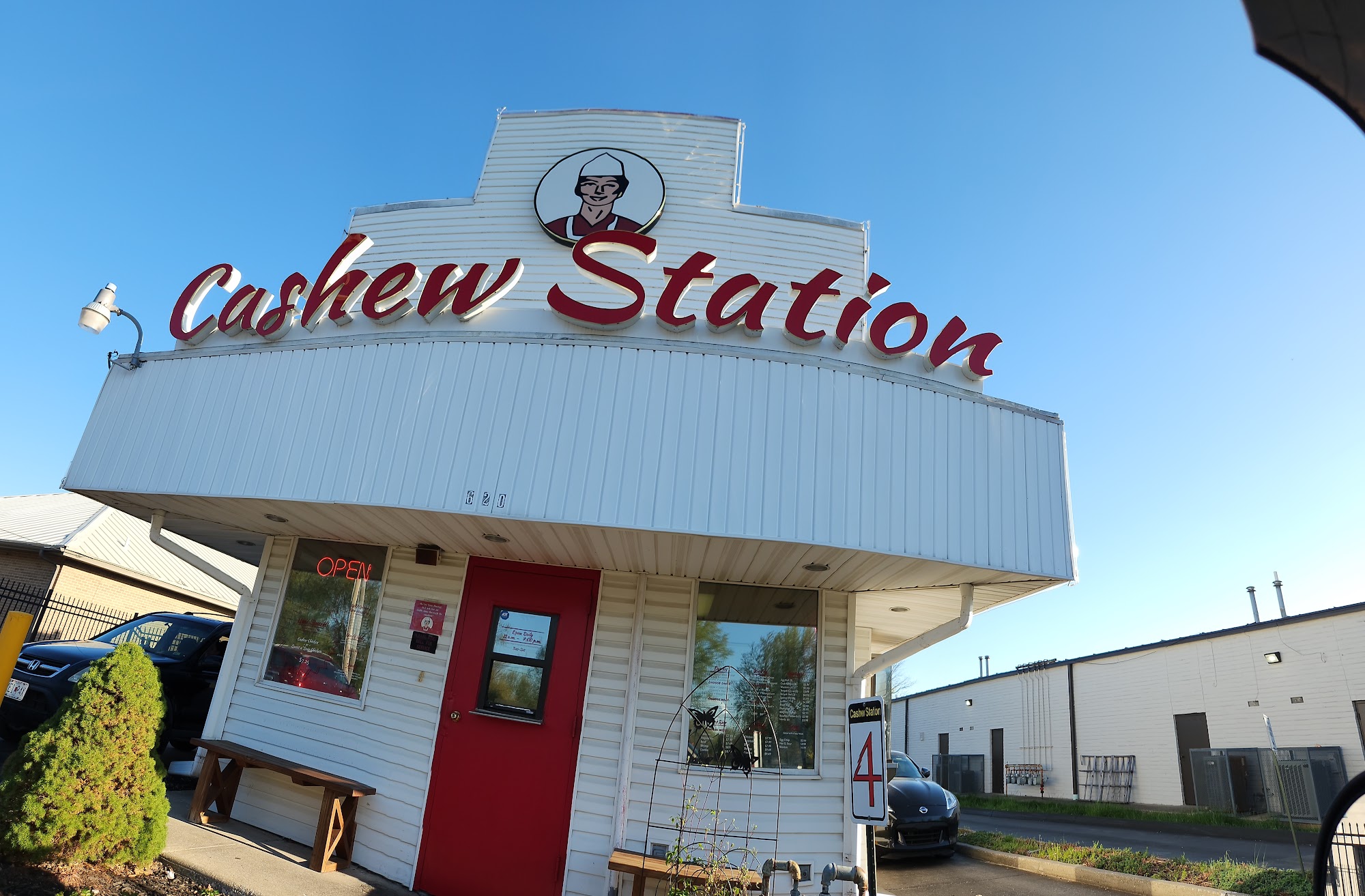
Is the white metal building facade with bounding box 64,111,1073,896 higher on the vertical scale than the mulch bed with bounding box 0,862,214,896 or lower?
higher

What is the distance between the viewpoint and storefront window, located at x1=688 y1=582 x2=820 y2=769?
21.6 ft

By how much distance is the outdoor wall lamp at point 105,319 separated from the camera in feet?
24.0

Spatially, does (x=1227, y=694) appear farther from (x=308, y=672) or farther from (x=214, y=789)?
(x=214, y=789)

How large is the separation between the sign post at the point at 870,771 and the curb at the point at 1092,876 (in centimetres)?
568

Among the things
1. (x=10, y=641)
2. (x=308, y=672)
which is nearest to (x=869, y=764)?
(x=10, y=641)

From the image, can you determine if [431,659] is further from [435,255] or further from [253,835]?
[435,255]

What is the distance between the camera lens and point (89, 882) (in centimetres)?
502

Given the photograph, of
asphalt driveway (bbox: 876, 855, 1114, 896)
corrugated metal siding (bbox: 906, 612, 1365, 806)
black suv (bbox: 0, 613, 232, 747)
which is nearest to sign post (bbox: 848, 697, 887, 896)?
asphalt driveway (bbox: 876, 855, 1114, 896)

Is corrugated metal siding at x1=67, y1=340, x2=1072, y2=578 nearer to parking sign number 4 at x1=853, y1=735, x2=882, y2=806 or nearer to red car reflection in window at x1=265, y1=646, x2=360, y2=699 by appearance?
parking sign number 4 at x1=853, y1=735, x2=882, y2=806

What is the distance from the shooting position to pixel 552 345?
19.6ft

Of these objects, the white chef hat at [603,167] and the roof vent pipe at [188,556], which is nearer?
the roof vent pipe at [188,556]

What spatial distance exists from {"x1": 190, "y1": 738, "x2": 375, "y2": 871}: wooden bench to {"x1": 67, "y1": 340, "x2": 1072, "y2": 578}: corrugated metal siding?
2509mm

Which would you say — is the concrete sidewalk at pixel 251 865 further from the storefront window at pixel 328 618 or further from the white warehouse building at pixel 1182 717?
the white warehouse building at pixel 1182 717

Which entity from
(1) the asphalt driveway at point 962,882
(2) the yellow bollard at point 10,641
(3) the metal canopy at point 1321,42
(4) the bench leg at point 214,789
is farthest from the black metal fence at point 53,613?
(3) the metal canopy at point 1321,42
